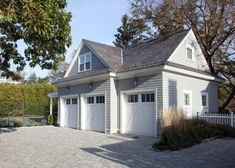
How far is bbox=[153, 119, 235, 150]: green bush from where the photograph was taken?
426 inches

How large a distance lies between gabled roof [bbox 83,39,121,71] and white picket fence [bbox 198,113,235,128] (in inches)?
240

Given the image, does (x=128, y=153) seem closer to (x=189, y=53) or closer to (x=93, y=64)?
(x=189, y=53)

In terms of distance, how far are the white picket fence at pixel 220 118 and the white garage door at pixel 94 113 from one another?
235 inches

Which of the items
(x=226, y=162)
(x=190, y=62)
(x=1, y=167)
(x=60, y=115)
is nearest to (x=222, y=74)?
(x=190, y=62)

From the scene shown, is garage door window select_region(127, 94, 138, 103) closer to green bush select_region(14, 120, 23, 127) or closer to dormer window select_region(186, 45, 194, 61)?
dormer window select_region(186, 45, 194, 61)

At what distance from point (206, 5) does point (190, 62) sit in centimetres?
858

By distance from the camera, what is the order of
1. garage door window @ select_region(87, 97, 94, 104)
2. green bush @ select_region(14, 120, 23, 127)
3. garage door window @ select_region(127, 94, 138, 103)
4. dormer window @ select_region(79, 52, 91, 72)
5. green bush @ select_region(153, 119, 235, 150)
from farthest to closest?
green bush @ select_region(14, 120, 23, 127) → dormer window @ select_region(79, 52, 91, 72) → garage door window @ select_region(87, 97, 94, 104) → garage door window @ select_region(127, 94, 138, 103) → green bush @ select_region(153, 119, 235, 150)

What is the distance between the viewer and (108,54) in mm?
18672

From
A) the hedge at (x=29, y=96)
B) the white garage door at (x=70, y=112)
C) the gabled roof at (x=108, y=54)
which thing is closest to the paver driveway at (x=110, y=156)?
the gabled roof at (x=108, y=54)

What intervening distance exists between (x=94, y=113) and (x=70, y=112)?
3.50 meters

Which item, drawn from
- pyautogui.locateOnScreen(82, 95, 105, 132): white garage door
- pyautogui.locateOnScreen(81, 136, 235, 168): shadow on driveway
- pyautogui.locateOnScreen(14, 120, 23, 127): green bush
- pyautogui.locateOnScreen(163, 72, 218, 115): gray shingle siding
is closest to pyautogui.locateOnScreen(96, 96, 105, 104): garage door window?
pyautogui.locateOnScreen(82, 95, 105, 132): white garage door

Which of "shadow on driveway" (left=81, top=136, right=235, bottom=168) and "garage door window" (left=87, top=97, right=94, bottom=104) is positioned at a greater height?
"garage door window" (left=87, top=97, right=94, bottom=104)

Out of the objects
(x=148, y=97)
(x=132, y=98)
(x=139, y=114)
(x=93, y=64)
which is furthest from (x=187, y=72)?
(x=93, y=64)

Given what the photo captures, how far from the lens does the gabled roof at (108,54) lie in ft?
56.2
